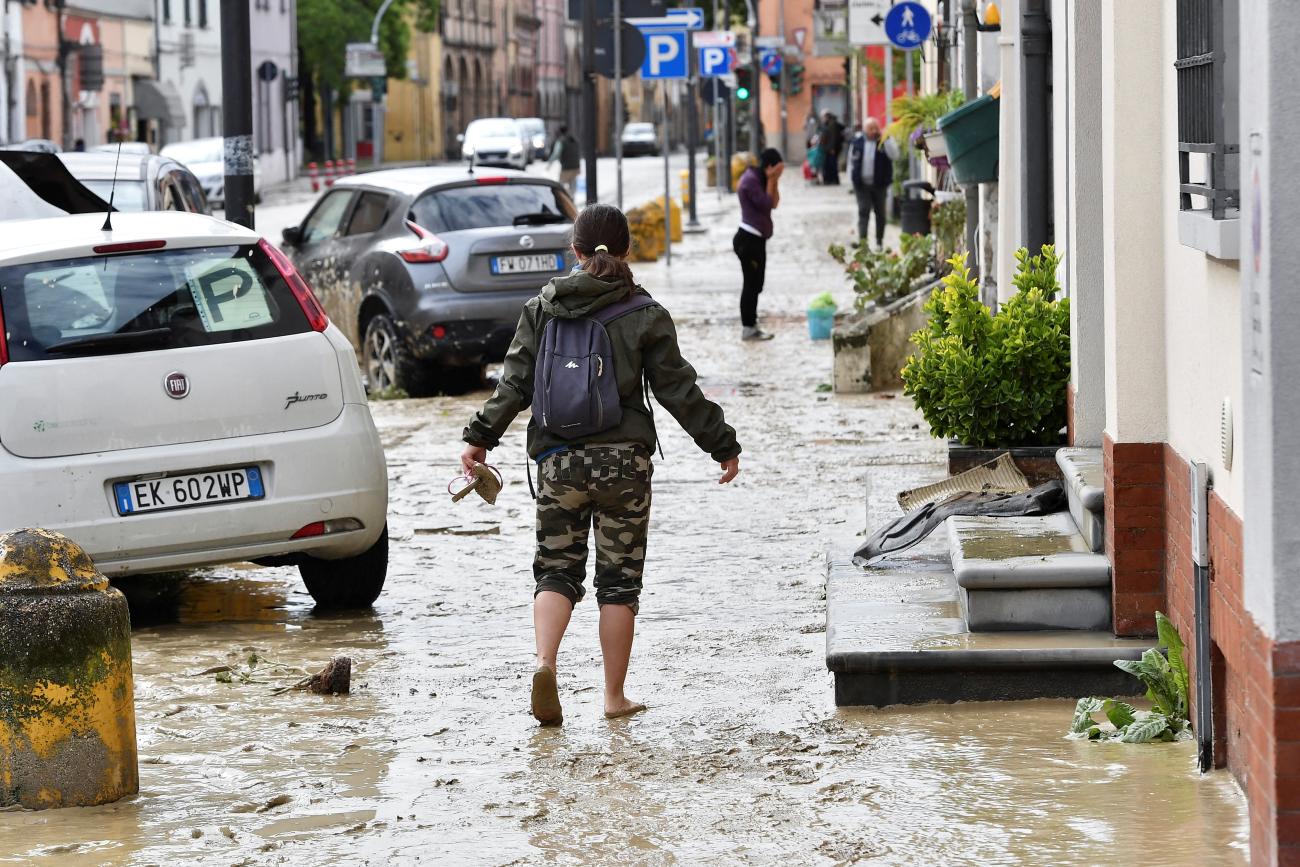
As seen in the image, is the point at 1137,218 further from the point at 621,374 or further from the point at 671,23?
Answer: the point at 671,23

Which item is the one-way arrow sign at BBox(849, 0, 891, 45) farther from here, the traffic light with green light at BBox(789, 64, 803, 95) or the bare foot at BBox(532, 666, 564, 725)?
the traffic light with green light at BBox(789, 64, 803, 95)

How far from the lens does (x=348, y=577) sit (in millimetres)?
8625

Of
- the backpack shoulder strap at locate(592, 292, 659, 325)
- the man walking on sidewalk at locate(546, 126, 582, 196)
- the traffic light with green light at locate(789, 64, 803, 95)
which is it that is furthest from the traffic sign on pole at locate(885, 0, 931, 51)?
the traffic light with green light at locate(789, 64, 803, 95)

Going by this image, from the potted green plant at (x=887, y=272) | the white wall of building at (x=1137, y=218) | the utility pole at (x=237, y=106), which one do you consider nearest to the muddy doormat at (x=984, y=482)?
the white wall of building at (x=1137, y=218)

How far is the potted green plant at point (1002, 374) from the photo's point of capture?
30.0 feet

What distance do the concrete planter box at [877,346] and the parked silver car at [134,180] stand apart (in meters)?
4.59

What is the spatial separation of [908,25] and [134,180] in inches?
386

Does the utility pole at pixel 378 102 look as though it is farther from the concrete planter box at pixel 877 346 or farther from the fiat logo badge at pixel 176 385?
the fiat logo badge at pixel 176 385

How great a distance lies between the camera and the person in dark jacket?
50031 mm

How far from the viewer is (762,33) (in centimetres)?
8888

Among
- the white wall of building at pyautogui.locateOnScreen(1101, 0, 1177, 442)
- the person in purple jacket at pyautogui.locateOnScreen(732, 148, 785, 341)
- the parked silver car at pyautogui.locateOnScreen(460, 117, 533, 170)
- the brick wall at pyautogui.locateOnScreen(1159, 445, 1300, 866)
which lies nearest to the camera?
the brick wall at pyautogui.locateOnScreen(1159, 445, 1300, 866)

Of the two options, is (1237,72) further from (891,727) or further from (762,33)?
(762,33)

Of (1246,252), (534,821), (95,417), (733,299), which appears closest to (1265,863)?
(1246,252)

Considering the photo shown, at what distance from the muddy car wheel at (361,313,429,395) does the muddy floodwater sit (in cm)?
554
